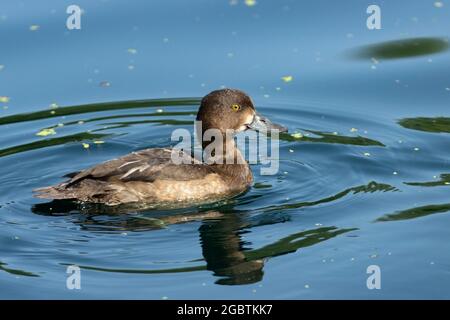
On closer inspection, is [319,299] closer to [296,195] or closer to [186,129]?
[296,195]

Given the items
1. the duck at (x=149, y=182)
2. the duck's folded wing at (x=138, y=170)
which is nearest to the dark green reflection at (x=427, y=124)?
the duck at (x=149, y=182)

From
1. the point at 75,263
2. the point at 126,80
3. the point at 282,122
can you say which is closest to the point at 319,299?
the point at 75,263

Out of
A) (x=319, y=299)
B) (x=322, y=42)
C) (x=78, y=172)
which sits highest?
(x=322, y=42)

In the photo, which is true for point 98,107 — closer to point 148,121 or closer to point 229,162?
point 148,121

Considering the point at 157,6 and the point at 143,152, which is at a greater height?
the point at 157,6

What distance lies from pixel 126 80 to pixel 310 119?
280cm

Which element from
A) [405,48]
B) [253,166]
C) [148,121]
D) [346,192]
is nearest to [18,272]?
[346,192]

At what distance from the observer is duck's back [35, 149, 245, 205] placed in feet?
38.7

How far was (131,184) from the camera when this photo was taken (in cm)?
1182

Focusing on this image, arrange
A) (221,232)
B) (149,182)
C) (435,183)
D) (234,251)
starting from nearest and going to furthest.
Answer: (234,251)
(221,232)
(149,182)
(435,183)

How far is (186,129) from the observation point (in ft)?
46.0

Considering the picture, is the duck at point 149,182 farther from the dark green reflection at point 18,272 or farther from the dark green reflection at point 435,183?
the dark green reflection at point 435,183

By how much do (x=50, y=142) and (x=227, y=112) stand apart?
2.63m

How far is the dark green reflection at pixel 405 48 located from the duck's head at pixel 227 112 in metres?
3.09
